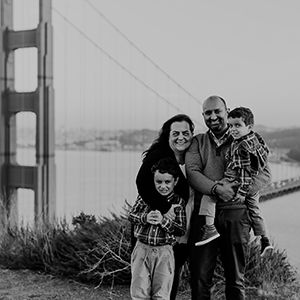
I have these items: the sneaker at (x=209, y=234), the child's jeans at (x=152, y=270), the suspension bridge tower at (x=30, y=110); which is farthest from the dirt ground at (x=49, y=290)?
the suspension bridge tower at (x=30, y=110)

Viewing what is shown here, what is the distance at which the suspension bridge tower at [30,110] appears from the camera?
7676 millimetres

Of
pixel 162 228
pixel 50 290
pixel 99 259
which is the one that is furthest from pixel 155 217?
→ pixel 50 290

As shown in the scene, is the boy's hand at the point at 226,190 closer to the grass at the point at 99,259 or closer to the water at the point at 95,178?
the grass at the point at 99,259

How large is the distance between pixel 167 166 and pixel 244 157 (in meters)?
0.34

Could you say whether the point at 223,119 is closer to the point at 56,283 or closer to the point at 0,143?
the point at 56,283

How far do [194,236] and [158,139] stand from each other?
48 cm

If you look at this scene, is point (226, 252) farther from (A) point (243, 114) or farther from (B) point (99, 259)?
(B) point (99, 259)

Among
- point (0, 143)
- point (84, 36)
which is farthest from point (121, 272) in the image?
point (84, 36)

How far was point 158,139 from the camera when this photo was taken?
8.63 feet

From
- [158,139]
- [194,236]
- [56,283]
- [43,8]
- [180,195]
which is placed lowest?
[56,283]

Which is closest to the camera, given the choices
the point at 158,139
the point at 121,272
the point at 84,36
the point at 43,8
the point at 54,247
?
the point at 158,139

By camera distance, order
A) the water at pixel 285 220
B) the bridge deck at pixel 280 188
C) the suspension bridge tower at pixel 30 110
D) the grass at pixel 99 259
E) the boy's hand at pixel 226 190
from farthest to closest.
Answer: the bridge deck at pixel 280 188 < the suspension bridge tower at pixel 30 110 < the water at pixel 285 220 < the grass at pixel 99 259 < the boy's hand at pixel 226 190

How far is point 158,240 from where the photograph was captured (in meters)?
2.49

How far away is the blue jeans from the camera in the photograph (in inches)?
97.5
